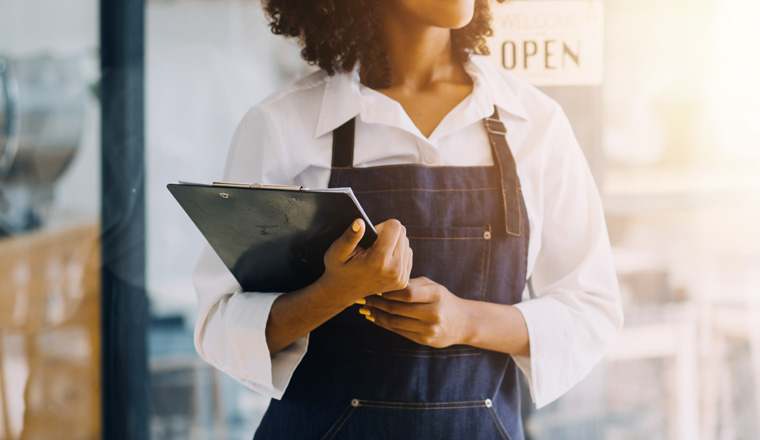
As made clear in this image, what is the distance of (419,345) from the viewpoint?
3.10 feet

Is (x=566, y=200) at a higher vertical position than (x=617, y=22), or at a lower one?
lower

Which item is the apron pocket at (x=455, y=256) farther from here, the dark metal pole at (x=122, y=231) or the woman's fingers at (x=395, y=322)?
the dark metal pole at (x=122, y=231)

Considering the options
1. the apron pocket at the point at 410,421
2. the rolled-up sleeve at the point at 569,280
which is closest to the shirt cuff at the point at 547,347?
the rolled-up sleeve at the point at 569,280

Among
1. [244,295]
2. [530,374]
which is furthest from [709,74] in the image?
[244,295]

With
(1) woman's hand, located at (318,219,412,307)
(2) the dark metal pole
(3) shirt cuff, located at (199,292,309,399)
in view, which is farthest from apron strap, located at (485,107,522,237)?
(2) the dark metal pole

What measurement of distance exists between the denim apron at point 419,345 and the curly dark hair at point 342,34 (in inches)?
4.4

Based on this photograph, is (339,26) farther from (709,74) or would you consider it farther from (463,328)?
(709,74)

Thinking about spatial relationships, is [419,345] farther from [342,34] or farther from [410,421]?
[342,34]

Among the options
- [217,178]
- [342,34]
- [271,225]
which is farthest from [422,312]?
→ [217,178]

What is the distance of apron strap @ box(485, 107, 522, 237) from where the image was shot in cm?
95

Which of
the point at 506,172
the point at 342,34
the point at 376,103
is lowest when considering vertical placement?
the point at 506,172

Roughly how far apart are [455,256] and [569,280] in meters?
0.21

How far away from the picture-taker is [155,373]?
1380mm

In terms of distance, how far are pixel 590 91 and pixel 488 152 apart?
0.39 m
